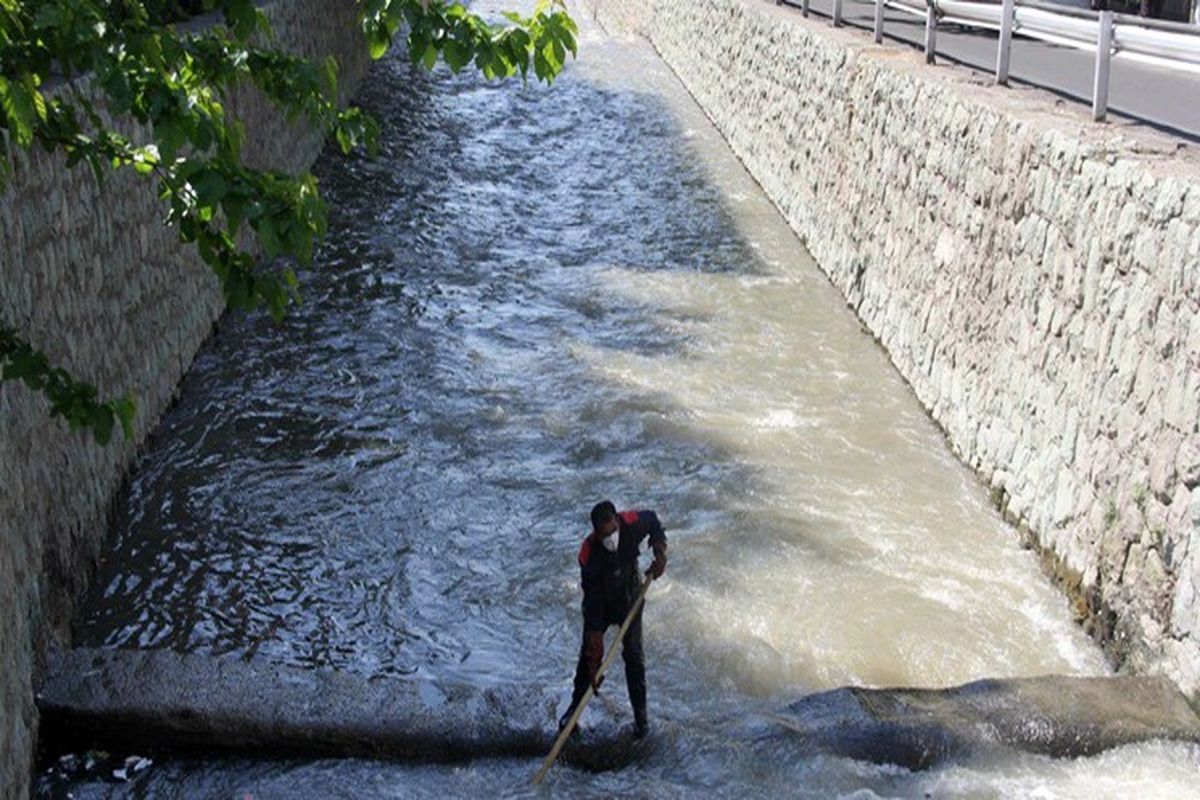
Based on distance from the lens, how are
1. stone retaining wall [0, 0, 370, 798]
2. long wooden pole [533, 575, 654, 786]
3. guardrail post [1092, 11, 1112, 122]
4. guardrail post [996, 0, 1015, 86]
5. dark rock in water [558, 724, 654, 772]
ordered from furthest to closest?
guardrail post [996, 0, 1015, 86] → guardrail post [1092, 11, 1112, 122] → dark rock in water [558, 724, 654, 772] → stone retaining wall [0, 0, 370, 798] → long wooden pole [533, 575, 654, 786]

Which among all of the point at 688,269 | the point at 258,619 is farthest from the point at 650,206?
the point at 258,619

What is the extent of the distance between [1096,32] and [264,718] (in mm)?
6376

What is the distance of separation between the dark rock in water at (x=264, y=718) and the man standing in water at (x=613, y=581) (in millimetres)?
401

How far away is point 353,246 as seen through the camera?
52.3ft

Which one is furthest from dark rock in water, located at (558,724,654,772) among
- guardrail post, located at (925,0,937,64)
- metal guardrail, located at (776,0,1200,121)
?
guardrail post, located at (925,0,937,64)

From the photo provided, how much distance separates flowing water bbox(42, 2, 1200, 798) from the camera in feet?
22.0

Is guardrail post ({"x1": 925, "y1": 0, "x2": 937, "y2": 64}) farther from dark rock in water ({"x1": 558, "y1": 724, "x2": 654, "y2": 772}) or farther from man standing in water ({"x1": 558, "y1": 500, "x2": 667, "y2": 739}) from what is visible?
dark rock in water ({"x1": 558, "y1": 724, "x2": 654, "y2": 772})

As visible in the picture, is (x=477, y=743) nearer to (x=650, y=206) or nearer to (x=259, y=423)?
(x=259, y=423)

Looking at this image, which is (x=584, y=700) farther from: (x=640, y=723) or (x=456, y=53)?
(x=456, y=53)

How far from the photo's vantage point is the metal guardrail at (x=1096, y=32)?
8.02 meters

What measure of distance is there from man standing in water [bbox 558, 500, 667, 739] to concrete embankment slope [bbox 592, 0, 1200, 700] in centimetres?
245

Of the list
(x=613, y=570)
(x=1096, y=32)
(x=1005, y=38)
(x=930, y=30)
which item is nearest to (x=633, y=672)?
(x=613, y=570)

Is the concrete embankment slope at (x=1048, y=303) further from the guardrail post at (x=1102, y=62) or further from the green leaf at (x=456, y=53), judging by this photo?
the green leaf at (x=456, y=53)

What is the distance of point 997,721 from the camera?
6.71 meters
